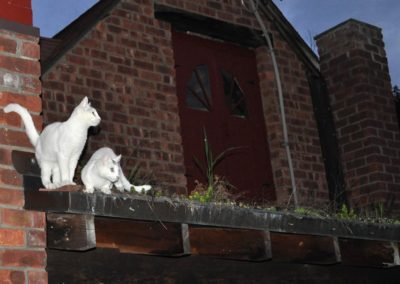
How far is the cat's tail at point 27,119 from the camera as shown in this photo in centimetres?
502

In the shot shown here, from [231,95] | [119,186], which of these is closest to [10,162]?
[119,186]

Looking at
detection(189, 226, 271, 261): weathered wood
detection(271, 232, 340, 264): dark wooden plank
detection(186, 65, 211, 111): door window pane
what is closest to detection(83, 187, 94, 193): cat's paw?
detection(189, 226, 271, 261): weathered wood

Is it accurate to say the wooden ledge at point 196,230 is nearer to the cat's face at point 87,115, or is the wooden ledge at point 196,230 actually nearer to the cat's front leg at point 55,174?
the cat's front leg at point 55,174

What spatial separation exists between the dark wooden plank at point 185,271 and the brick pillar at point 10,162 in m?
0.21

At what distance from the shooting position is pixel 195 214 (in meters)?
5.58

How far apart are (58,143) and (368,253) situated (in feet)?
10.7

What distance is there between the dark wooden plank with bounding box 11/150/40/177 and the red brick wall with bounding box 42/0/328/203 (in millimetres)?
2292

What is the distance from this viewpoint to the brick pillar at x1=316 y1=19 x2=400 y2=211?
29.8ft

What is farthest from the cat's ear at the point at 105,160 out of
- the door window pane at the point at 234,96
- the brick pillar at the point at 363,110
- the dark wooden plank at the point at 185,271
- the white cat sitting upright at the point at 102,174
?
the brick pillar at the point at 363,110

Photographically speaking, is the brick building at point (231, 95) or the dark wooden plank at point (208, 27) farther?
the dark wooden plank at point (208, 27)

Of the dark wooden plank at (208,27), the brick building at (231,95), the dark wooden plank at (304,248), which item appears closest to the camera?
the dark wooden plank at (304,248)

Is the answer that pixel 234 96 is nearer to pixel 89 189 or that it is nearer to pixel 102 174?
pixel 102 174

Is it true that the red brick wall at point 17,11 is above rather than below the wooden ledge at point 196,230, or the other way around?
above

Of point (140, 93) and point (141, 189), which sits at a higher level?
point (140, 93)
